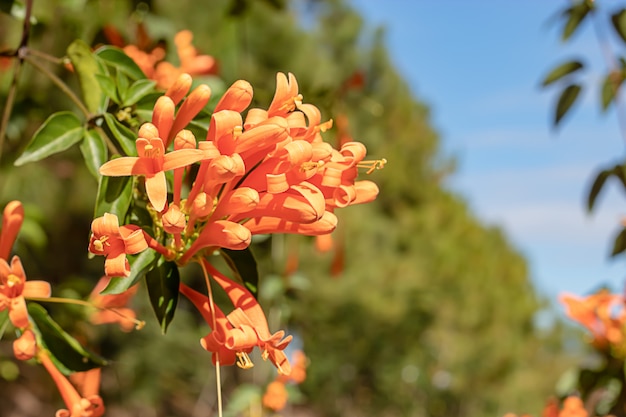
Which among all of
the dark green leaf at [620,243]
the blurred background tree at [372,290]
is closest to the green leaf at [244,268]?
the dark green leaf at [620,243]

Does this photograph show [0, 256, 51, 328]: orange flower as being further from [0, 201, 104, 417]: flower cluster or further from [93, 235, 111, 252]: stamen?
[93, 235, 111, 252]: stamen

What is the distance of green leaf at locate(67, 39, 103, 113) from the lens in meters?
0.79

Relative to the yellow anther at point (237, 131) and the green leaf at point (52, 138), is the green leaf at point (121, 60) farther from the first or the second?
the yellow anther at point (237, 131)

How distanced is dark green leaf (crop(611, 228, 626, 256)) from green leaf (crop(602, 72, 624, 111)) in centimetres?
28

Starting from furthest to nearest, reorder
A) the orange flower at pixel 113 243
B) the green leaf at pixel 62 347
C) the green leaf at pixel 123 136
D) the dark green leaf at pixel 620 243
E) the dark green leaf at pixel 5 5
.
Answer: the dark green leaf at pixel 620 243, the dark green leaf at pixel 5 5, the green leaf at pixel 62 347, the green leaf at pixel 123 136, the orange flower at pixel 113 243

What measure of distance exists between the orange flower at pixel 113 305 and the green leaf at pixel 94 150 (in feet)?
0.41

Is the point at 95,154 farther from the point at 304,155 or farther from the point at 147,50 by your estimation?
the point at 147,50

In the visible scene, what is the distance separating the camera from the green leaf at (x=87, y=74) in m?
0.79

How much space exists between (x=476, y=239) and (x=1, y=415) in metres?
8.24

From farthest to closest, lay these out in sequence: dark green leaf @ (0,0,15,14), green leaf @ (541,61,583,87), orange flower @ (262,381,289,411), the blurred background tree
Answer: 1. the blurred background tree
2. orange flower @ (262,381,289,411)
3. green leaf @ (541,61,583,87)
4. dark green leaf @ (0,0,15,14)

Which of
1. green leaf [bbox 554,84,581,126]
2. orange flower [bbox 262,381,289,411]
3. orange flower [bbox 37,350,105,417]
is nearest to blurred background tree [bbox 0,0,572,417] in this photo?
orange flower [bbox 262,381,289,411]

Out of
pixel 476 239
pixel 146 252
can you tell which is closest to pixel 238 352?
pixel 146 252

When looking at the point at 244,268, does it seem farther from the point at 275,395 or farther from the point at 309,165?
the point at 275,395

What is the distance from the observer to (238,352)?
2.02ft
